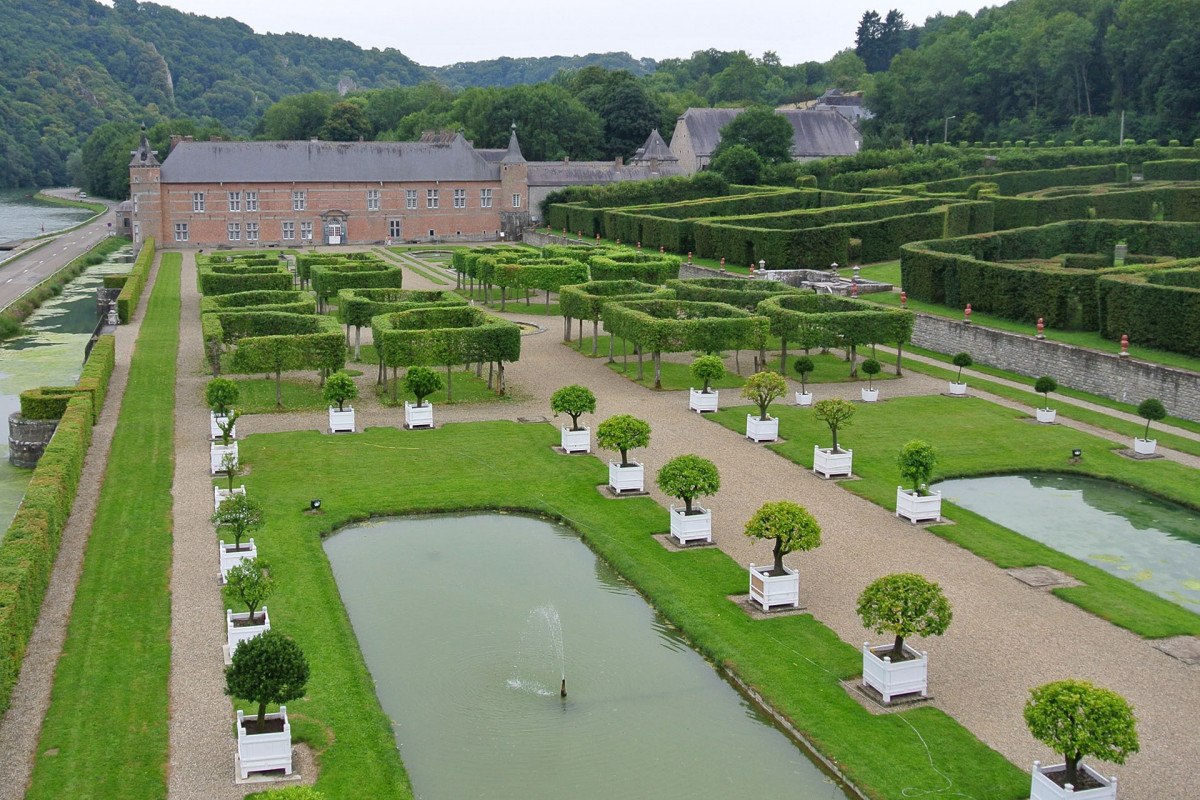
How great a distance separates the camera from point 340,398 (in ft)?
106

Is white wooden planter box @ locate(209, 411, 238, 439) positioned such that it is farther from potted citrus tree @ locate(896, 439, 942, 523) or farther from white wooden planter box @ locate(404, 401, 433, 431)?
potted citrus tree @ locate(896, 439, 942, 523)

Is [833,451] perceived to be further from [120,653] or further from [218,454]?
[120,653]

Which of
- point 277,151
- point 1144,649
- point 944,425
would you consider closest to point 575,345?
point 944,425

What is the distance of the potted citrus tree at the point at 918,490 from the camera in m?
25.2

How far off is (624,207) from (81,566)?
215 ft

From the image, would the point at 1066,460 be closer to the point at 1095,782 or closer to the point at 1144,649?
the point at 1144,649

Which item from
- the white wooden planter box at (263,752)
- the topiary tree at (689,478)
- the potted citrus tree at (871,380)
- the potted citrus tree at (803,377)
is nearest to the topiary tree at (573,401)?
the topiary tree at (689,478)

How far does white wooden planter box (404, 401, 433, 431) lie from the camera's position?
33.1m

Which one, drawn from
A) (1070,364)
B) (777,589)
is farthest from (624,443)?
(1070,364)

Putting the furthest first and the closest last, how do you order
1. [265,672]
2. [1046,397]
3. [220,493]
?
[1046,397]
[220,493]
[265,672]

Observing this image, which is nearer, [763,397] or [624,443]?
[624,443]

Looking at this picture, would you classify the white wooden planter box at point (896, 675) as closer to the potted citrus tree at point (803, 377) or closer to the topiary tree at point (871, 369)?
the potted citrus tree at point (803, 377)

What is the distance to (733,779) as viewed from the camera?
15992 mm

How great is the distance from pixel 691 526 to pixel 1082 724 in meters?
10.7
